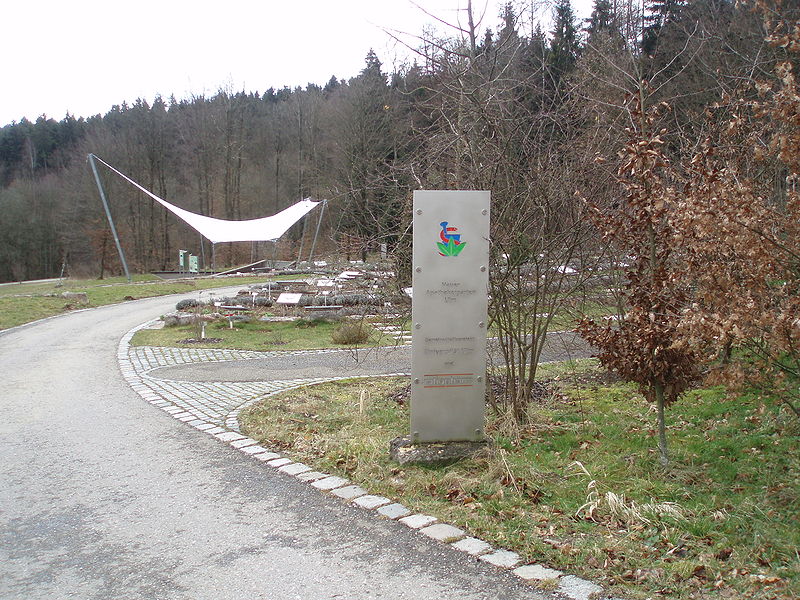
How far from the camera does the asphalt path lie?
341cm

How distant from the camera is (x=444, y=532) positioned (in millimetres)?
4012

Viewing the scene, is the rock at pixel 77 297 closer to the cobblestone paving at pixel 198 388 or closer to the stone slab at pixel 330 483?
the cobblestone paving at pixel 198 388

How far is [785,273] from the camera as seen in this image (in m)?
3.80

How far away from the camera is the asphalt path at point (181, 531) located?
3414 millimetres

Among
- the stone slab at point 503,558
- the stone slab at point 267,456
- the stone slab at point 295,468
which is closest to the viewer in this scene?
the stone slab at point 503,558

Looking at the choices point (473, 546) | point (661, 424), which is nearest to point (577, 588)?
point (473, 546)

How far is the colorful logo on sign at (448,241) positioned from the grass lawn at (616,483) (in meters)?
1.67

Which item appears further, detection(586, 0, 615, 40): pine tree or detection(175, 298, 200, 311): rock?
detection(175, 298, 200, 311): rock

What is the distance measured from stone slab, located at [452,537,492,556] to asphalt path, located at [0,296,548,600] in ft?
0.21

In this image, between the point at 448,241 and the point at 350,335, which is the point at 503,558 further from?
the point at 350,335

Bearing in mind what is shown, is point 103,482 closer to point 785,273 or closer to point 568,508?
point 568,508

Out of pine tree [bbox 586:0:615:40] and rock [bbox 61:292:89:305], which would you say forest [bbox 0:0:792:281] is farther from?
rock [bbox 61:292:89:305]

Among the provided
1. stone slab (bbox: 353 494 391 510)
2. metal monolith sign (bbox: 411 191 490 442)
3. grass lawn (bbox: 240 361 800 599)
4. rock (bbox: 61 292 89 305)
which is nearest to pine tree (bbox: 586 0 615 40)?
grass lawn (bbox: 240 361 800 599)

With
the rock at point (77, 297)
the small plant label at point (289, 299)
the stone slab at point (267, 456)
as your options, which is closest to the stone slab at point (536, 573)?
the stone slab at point (267, 456)
